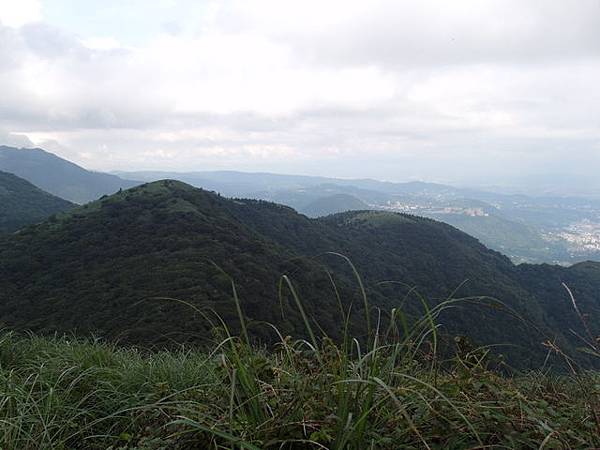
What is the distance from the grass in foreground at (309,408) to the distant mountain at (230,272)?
49 centimetres

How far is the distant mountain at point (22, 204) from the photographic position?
91375 millimetres

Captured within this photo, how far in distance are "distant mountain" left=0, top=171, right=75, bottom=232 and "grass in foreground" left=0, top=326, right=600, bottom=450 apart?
9299 cm

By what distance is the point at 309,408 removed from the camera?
198 cm

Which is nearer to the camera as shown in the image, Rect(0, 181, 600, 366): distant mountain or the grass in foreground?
the grass in foreground

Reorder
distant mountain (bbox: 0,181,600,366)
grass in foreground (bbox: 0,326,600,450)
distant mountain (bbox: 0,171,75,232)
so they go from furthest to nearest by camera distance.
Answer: distant mountain (bbox: 0,171,75,232) < distant mountain (bbox: 0,181,600,366) < grass in foreground (bbox: 0,326,600,450)

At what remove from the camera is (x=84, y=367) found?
333cm

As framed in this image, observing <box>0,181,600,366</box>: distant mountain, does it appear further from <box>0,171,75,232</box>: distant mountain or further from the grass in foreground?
<box>0,171,75,232</box>: distant mountain

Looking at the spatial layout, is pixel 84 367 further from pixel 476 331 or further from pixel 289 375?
pixel 476 331

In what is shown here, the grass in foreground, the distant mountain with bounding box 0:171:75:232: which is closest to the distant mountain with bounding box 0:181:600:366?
the grass in foreground

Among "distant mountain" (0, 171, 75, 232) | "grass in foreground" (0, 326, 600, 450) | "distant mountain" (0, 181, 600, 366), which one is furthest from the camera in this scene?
"distant mountain" (0, 171, 75, 232)

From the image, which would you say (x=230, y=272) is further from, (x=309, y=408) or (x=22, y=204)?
(x=22, y=204)

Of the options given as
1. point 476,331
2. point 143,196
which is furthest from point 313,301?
point 143,196

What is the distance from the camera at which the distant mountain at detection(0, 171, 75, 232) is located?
9138 centimetres

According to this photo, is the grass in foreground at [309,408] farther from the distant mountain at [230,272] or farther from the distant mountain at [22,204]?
the distant mountain at [22,204]
